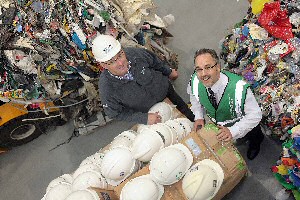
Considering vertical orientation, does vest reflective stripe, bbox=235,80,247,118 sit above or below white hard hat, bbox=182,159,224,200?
above

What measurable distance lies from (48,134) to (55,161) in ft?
1.67

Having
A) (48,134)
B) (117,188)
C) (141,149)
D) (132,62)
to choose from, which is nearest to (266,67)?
(132,62)

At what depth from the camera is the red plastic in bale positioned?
4527 mm

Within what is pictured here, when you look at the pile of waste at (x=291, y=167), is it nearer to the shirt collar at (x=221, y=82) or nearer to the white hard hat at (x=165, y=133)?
the shirt collar at (x=221, y=82)

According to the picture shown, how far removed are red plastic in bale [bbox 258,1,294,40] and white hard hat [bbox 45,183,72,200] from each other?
3004 mm

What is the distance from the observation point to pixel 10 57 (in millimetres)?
4930

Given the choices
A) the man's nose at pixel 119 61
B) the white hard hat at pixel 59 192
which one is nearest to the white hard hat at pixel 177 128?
the man's nose at pixel 119 61

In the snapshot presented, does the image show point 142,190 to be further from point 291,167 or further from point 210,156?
point 291,167

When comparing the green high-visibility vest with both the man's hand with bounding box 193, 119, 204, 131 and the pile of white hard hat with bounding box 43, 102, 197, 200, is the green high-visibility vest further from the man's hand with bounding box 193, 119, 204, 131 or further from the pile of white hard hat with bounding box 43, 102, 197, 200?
the pile of white hard hat with bounding box 43, 102, 197, 200

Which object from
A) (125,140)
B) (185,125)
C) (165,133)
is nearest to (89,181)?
(125,140)

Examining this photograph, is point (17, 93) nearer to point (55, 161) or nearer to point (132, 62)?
point (55, 161)

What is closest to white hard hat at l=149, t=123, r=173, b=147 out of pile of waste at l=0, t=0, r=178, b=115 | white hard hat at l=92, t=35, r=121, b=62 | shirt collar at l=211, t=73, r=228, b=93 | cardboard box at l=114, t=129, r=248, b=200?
cardboard box at l=114, t=129, r=248, b=200

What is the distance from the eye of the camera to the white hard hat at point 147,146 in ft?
10.5

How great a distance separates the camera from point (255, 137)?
4477 mm
